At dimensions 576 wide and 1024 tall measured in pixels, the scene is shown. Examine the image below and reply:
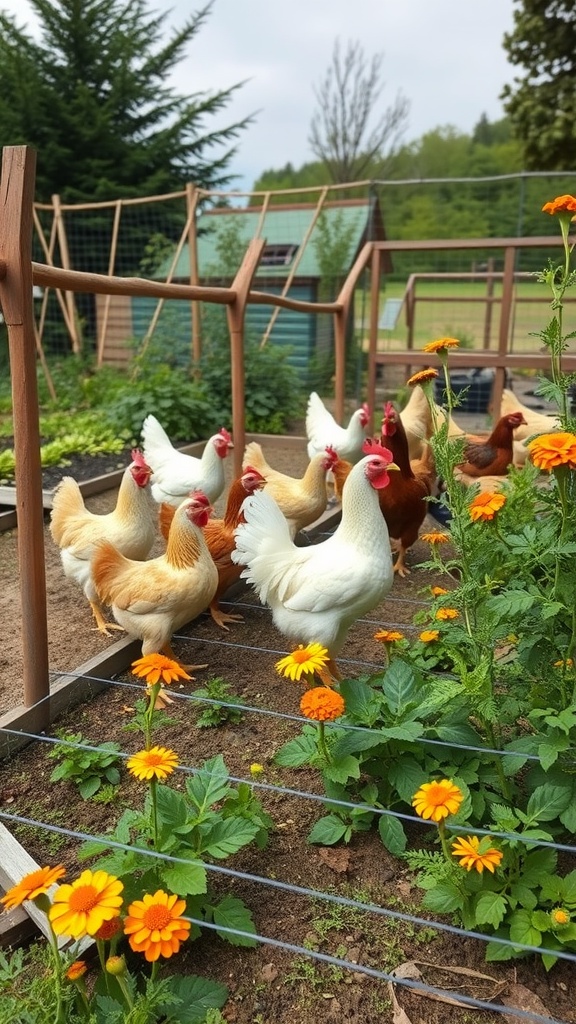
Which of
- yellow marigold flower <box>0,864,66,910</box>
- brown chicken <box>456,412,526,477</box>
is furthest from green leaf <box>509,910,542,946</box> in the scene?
brown chicken <box>456,412,526,477</box>

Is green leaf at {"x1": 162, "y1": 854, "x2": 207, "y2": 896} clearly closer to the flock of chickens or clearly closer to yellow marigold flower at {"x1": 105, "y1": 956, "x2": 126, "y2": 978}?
yellow marigold flower at {"x1": 105, "y1": 956, "x2": 126, "y2": 978}

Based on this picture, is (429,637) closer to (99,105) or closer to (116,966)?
(116,966)

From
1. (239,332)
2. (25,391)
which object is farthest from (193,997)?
(239,332)

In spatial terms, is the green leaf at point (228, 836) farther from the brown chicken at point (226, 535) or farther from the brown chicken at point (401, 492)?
the brown chicken at point (401, 492)

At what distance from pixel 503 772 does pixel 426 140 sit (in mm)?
34446

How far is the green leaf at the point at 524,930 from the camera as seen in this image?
139 cm

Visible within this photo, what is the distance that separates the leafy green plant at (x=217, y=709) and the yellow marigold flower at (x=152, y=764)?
744mm

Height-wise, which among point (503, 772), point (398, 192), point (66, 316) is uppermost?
point (398, 192)

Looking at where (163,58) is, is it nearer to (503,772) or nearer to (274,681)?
(274,681)

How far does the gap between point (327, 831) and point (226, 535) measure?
1.45 meters

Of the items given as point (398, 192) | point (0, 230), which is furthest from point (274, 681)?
Answer: point (398, 192)

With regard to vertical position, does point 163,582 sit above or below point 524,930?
above

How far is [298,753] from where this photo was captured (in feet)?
5.87

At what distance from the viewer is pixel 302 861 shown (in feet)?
5.60
